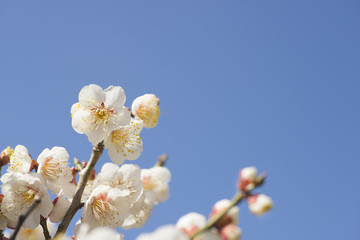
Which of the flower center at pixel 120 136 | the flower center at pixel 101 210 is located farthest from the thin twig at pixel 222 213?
the flower center at pixel 120 136

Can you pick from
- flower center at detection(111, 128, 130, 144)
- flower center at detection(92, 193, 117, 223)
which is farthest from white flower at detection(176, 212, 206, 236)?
flower center at detection(111, 128, 130, 144)

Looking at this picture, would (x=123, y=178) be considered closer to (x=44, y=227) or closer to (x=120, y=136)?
(x=120, y=136)

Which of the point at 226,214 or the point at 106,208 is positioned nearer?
the point at 226,214

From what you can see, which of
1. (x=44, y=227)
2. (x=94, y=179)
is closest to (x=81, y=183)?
(x=94, y=179)

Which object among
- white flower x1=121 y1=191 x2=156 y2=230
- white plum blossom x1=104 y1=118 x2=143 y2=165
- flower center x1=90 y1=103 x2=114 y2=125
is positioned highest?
flower center x1=90 y1=103 x2=114 y2=125

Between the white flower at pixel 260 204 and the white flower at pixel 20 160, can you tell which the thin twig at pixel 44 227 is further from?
the white flower at pixel 260 204

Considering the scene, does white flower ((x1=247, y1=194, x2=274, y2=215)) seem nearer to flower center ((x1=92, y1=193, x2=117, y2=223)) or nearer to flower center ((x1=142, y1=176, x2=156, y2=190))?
flower center ((x1=142, y1=176, x2=156, y2=190))

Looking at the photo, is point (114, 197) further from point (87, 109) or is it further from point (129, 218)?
point (87, 109)

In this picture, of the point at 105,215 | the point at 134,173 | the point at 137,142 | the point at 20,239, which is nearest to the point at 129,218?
the point at 105,215
